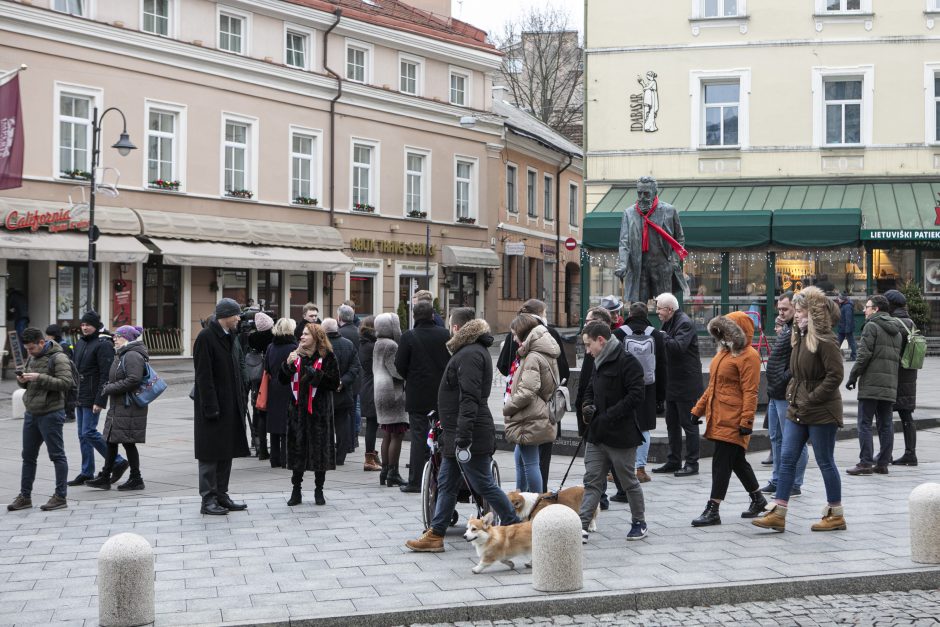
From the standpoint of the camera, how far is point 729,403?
8.53 meters

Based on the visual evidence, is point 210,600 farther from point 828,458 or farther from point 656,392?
point 656,392

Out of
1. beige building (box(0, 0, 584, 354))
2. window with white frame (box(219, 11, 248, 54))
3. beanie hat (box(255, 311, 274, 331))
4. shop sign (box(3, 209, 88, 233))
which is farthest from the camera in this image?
window with white frame (box(219, 11, 248, 54))

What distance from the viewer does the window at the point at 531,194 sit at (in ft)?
145

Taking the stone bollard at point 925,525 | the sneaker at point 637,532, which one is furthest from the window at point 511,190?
the stone bollard at point 925,525

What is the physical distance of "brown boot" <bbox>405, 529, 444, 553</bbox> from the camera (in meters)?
8.03

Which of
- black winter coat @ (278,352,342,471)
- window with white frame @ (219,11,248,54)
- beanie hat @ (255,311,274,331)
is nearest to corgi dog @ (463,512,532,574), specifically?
black winter coat @ (278,352,342,471)

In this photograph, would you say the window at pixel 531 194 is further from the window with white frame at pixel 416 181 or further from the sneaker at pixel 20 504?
the sneaker at pixel 20 504

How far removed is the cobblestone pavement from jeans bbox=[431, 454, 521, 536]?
1.40 metres

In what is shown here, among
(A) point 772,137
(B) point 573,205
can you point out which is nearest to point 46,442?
(A) point 772,137

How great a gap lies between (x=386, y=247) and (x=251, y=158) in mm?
5711

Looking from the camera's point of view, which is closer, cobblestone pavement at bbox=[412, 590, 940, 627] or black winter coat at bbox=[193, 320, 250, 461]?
cobblestone pavement at bbox=[412, 590, 940, 627]

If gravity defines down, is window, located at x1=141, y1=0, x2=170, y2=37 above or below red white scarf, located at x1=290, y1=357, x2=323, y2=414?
above

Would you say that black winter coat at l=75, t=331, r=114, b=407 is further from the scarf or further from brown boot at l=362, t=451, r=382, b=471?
the scarf

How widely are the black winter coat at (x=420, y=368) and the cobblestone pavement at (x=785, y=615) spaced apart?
11.6 ft
